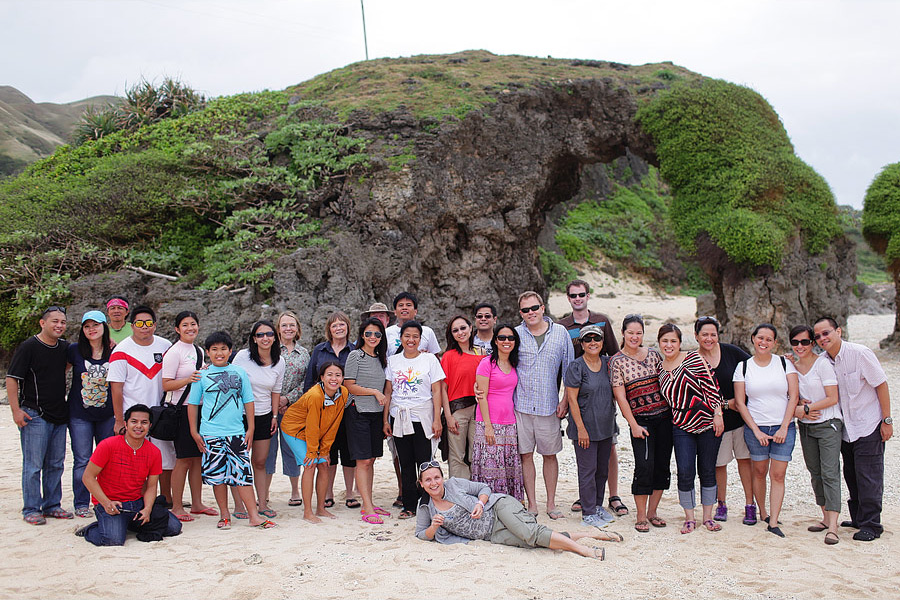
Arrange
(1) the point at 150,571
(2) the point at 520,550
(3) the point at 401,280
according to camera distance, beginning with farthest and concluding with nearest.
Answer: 1. (3) the point at 401,280
2. (2) the point at 520,550
3. (1) the point at 150,571

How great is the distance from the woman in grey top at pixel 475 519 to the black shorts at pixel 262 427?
1.62m

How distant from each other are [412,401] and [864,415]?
3.90m

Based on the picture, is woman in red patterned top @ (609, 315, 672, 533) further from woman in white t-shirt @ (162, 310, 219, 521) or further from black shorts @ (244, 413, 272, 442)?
woman in white t-shirt @ (162, 310, 219, 521)

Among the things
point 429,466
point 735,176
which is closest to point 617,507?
point 429,466

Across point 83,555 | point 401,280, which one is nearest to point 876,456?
point 83,555

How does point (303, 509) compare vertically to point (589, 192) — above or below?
below

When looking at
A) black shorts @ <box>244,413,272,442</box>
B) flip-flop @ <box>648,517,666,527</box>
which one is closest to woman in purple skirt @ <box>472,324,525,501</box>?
flip-flop @ <box>648,517,666,527</box>

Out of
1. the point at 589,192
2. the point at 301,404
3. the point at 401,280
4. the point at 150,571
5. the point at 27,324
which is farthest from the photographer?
the point at 589,192

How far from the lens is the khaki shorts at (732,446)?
18.5 feet

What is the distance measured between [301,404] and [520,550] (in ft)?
7.73

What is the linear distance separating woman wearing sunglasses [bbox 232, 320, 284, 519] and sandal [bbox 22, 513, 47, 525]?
63.4 inches

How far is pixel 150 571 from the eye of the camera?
4.61 metres

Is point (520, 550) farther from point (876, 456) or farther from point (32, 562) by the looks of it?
point (32, 562)

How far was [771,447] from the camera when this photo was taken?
5.49m
